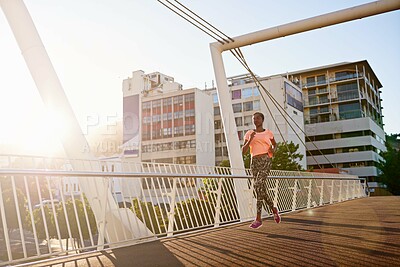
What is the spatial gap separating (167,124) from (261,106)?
15487 millimetres

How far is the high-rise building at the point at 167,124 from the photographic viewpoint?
6131 cm

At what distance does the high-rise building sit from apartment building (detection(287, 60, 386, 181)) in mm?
20133

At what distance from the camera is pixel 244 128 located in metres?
63.0

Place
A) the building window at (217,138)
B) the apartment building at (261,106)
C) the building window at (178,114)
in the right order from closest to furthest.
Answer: the apartment building at (261,106)
the building window at (178,114)
the building window at (217,138)

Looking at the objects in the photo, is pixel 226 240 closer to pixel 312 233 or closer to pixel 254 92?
pixel 312 233

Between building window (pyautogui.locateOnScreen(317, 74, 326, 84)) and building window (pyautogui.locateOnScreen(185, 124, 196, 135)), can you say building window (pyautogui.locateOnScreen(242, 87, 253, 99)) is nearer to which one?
building window (pyautogui.locateOnScreen(185, 124, 196, 135))

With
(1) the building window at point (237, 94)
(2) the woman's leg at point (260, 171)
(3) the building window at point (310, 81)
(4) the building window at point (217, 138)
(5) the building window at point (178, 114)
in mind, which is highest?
(3) the building window at point (310, 81)

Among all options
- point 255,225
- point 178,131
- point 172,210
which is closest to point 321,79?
point 178,131

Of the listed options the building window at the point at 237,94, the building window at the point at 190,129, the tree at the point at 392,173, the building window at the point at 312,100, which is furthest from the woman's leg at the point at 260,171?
the building window at the point at 312,100

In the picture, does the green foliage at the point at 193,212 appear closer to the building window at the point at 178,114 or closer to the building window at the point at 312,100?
the building window at the point at 178,114

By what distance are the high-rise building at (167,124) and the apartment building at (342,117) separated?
793 inches

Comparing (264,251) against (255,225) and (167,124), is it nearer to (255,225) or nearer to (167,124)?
(255,225)

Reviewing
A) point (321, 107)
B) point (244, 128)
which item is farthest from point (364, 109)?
point (244, 128)

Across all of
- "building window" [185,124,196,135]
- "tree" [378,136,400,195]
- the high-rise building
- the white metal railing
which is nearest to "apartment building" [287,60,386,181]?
"tree" [378,136,400,195]
